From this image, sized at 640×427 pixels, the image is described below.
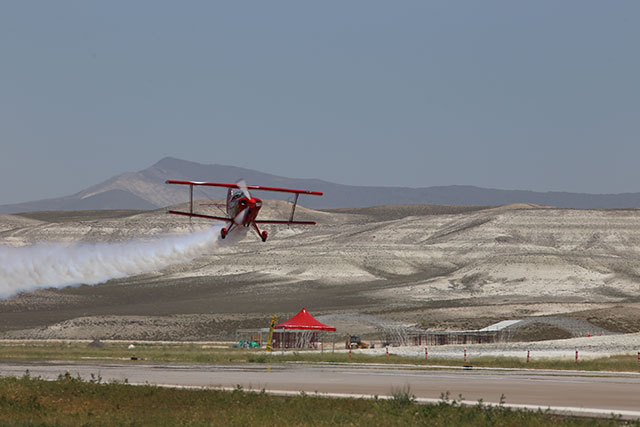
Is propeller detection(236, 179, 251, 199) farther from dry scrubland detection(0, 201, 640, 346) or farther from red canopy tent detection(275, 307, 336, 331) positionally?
dry scrubland detection(0, 201, 640, 346)

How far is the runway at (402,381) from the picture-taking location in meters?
32.1

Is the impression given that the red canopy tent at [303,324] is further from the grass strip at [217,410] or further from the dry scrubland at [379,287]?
the grass strip at [217,410]

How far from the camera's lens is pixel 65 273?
6694cm

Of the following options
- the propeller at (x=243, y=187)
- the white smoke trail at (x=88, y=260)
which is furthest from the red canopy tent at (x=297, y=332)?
the propeller at (x=243, y=187)

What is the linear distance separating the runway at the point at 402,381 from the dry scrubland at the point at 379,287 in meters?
45.5

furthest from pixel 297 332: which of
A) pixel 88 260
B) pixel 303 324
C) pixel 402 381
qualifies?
pixel 402 381

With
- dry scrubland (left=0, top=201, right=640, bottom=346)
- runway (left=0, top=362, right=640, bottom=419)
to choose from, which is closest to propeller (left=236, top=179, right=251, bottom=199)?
runway (left=0, top=362, right=640, bottom=419)

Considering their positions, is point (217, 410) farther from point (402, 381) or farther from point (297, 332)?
point (297, 332)

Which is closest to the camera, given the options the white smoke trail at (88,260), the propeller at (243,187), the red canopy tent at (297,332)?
the propeller at (243,187)

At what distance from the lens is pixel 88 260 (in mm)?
69375

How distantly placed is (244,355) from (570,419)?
41.3m

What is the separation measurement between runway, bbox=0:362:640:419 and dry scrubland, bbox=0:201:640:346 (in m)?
45.5

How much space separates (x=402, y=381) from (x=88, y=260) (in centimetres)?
3392

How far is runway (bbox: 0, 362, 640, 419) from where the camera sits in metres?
32.1
